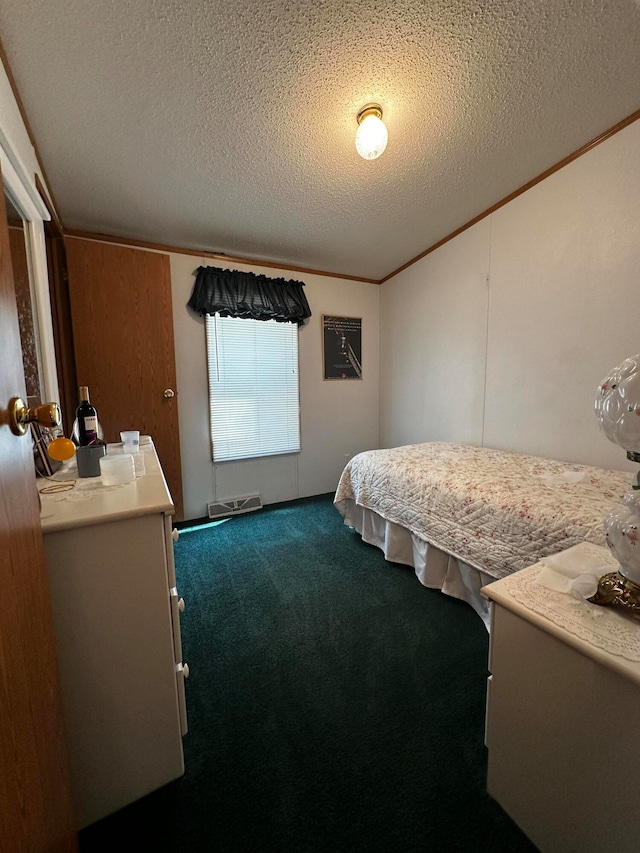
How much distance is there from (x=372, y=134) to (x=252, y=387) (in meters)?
2.14

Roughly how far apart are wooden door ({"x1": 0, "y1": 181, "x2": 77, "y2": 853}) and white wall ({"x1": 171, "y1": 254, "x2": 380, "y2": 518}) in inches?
93.3

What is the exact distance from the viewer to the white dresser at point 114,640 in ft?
2.85

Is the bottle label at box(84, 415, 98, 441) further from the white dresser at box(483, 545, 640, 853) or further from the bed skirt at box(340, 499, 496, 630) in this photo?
the bed skirt at box(340, 499, 496, 630)

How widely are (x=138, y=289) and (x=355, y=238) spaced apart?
6.10 feet

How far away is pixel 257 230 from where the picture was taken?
8.92ft

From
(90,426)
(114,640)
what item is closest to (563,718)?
(114,640)

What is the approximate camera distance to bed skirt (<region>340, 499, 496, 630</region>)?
5.86 ft

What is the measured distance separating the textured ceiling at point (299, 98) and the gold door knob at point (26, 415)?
1613 millimetres

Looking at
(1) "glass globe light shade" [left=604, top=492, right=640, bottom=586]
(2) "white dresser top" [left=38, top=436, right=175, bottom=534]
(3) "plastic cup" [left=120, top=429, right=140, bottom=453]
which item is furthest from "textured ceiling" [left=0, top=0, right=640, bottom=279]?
(1) "glass globe light shade" [left=604, top=492, right=640, bottom=586]

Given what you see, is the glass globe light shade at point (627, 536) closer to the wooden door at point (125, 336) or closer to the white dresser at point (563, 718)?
the white dresser at point (563, 718)

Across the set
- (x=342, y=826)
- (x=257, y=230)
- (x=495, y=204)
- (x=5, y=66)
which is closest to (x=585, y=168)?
(x=495, y=204)

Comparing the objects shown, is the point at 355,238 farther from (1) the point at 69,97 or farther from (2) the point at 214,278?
(1) the point at 69,97

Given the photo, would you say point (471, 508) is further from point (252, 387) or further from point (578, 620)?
point (252, 387)

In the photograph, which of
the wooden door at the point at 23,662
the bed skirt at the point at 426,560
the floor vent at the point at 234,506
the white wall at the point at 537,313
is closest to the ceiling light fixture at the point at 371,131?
the white wall at the point at 537,313
